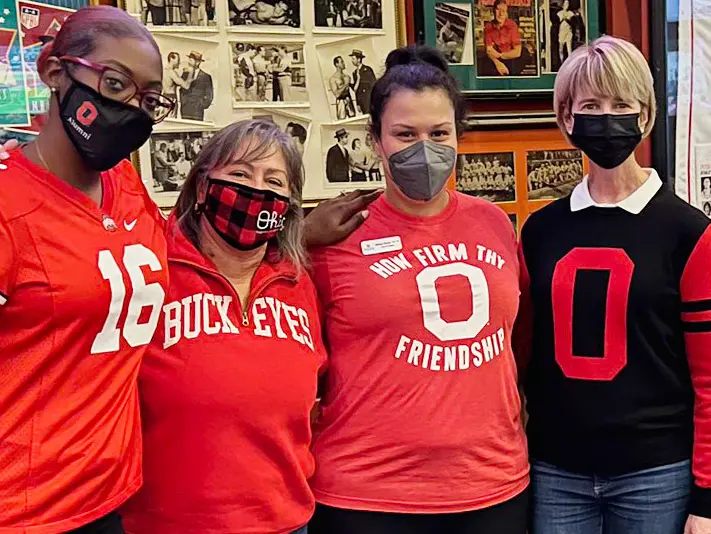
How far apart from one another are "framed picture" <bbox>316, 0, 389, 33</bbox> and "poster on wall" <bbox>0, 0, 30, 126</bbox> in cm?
86

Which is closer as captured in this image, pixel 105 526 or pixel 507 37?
pixel 105 526

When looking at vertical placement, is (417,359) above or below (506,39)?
below

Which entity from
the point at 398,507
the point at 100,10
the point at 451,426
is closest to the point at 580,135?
the point at 451,426

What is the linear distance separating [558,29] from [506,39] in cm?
20

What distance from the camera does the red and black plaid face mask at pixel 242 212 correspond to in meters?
1.67

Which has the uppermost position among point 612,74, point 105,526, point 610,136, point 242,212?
point 612,74

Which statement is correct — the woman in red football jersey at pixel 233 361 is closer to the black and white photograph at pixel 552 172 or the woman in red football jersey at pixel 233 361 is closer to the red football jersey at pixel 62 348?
the red football jersey at pixel 62 348

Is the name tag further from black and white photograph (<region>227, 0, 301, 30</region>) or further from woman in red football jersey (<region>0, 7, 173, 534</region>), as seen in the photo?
black and white photograph (<region>227, 0, 301, 30</region>)

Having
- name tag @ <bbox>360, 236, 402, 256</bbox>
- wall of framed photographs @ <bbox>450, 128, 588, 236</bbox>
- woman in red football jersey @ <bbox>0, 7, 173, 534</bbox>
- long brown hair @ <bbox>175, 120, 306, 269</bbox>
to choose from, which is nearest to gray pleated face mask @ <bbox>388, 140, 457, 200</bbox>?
name tag @ <bbox>360, 236, 402, 256</bbox>

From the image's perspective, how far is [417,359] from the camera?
1754 millimetres

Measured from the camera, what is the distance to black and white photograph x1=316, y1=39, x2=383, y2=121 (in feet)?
8.18

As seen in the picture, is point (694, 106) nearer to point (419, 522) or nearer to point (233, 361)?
point (419, 522)

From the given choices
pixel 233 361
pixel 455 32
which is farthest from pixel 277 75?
pixel 233 361

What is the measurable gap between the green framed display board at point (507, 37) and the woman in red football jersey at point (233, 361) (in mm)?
1096
